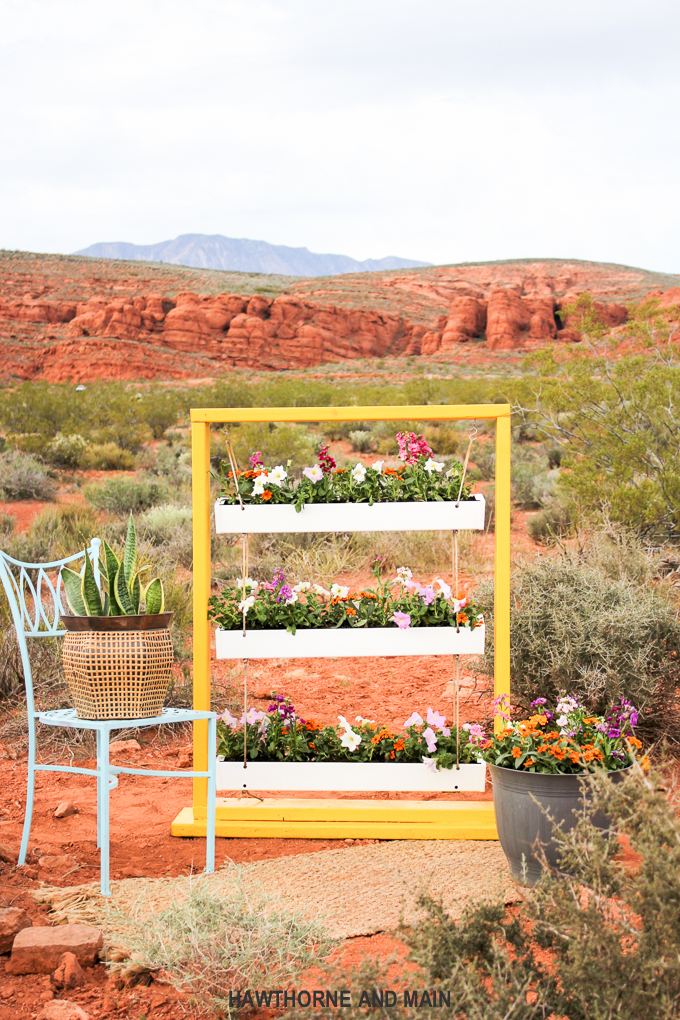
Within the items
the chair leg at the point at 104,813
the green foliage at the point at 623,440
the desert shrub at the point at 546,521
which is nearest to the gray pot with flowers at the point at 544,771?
the chair leg at the point at 104,813

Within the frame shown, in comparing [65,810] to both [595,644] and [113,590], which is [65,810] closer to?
[113,590]

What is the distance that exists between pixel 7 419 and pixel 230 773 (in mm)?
14739

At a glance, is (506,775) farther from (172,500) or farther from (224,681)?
(172,500)

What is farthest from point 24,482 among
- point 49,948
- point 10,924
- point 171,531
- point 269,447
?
point 49,948

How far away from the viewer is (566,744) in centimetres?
313

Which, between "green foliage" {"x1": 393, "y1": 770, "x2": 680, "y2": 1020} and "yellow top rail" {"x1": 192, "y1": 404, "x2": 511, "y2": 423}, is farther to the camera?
"yellow top rail" {"x1": 192, "y1": 404, "x2": 511, "y2": 423}

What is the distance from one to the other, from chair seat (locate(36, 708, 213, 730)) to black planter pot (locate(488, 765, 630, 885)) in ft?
3.81

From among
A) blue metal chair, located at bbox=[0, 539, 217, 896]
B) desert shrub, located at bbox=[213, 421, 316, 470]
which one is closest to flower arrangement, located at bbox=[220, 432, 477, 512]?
blue metal chair, located at bbox=[0, 539, 217, 896]

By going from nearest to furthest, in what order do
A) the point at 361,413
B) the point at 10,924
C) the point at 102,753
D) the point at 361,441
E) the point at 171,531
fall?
the point at 10,924
the point at 102,753
the point at 361,413
the point at 171,531
the point at 361,441

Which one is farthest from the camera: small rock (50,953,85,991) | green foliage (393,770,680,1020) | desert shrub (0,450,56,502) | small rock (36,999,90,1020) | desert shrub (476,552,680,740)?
desert shrub (0,450,56,502)

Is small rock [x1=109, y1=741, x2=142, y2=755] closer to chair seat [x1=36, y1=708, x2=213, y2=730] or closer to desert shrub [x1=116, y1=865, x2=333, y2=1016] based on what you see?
chair seat [x1=36, y1=708, x2=213, y2=730]

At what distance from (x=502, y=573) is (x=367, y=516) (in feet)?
2.12

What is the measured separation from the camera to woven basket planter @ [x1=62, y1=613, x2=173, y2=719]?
301 cm

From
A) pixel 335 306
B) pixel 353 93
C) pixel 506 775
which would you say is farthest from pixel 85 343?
pixel 506 775
